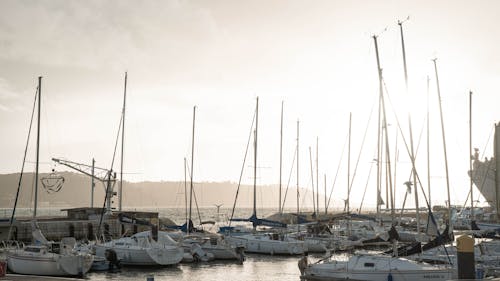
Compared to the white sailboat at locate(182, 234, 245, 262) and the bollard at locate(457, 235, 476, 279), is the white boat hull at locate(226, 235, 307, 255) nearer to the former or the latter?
the white sailboat at locate(182, 234, 245, 262)

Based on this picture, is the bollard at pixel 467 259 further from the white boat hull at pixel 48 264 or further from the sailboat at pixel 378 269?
the white boat hull at pixel 48 264

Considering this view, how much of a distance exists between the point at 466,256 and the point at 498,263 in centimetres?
1550

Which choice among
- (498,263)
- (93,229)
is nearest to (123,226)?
(93,229)

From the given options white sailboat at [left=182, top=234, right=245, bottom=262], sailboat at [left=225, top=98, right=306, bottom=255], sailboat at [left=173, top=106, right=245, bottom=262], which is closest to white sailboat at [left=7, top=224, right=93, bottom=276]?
sailboat at [left=173, top=106, right=245, bottom=262]

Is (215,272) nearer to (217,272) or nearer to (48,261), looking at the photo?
(217,272)

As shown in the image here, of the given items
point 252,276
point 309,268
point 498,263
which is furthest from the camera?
point 252,276

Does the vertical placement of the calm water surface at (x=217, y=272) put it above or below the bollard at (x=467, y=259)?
below

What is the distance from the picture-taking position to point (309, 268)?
26375 mm

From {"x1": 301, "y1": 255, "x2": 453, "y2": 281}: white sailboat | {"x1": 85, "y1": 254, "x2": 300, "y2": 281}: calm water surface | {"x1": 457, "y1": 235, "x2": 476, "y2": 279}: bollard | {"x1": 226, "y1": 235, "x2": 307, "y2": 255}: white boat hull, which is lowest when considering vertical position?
{"x1": 85, "y1": 254, "x2": 300, "y2": 281}: calm water surface

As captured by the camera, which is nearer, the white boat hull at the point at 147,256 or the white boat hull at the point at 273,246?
the white boat hull at the point at 147,256

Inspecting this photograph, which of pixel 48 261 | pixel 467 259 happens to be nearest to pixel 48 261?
pixel 48 261

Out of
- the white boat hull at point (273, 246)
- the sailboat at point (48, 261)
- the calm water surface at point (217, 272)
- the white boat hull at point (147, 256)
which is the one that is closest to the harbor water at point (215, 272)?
the calm water surface at point (217, 272)

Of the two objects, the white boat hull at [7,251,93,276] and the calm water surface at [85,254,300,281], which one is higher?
the white boat hull at [7,251,93,276]

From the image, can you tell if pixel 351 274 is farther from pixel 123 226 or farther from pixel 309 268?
pixel 123 226
